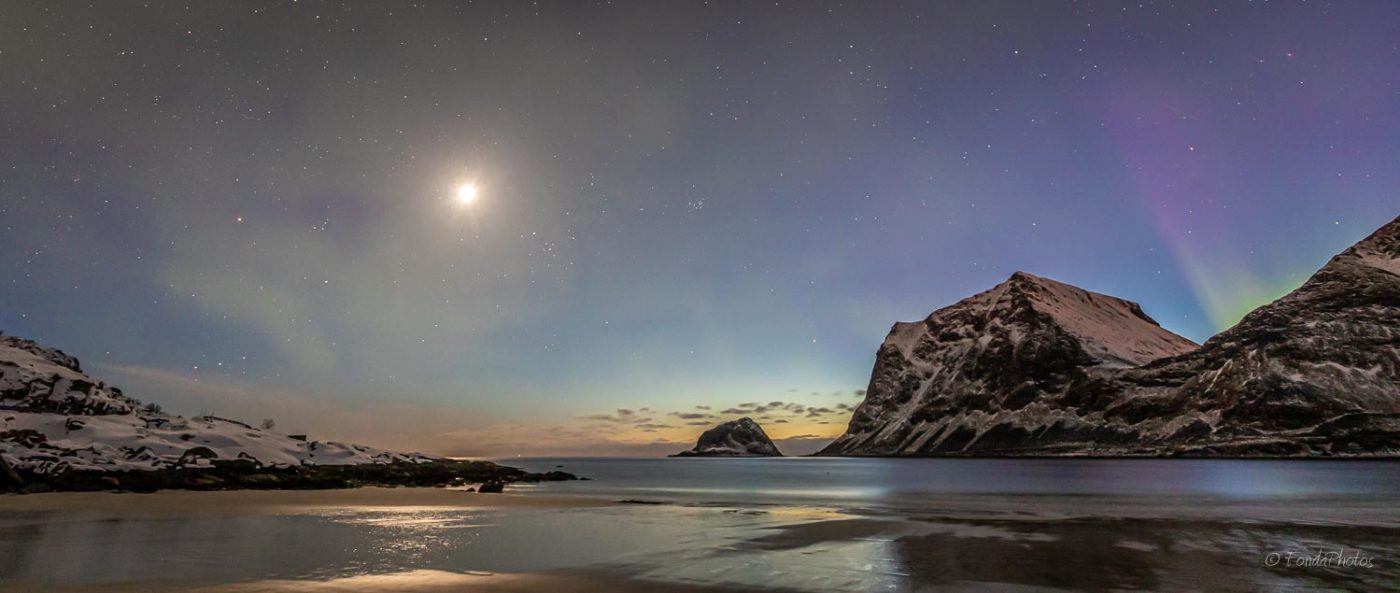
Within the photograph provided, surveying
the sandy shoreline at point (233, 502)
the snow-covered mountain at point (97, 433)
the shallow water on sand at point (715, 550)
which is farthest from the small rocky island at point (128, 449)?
the shallow water on sand at point (715, 550)

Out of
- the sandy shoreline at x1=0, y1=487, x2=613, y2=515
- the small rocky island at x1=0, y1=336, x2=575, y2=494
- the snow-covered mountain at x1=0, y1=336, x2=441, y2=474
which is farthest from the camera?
the snow-covered mountain at x1=0, y1=336, x2=441, y2=474

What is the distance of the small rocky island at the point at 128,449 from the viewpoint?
159ft

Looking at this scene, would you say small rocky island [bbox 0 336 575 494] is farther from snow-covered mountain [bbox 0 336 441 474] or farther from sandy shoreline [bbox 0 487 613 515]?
sandy shoreline [bbox 0 487 613 515]

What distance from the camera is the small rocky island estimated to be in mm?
48469

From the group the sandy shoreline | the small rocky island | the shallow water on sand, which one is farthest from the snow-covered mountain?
the shallow water on sand

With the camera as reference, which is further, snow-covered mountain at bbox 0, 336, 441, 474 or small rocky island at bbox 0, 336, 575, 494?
snow-covered mountain at bbox 0, 336, 441, 474

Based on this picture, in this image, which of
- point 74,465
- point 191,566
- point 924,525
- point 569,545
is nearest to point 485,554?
point 569,545

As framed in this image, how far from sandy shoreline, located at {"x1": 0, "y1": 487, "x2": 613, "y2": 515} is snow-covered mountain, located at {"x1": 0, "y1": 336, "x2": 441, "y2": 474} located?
7997mm

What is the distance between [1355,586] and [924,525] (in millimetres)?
16334

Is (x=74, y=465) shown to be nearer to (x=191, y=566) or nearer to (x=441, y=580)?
(x=191, y=566)

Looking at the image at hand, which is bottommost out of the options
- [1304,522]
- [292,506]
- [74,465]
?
[1304,522]

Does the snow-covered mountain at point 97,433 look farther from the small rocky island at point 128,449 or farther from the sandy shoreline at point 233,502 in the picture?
the sandy shoreline at point 233,502

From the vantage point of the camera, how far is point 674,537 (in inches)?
990

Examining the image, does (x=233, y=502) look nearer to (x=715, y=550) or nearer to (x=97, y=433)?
(x=97, y=433)
